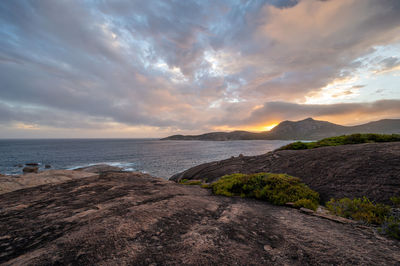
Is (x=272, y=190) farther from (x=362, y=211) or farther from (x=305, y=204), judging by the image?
(x=362, y=211)

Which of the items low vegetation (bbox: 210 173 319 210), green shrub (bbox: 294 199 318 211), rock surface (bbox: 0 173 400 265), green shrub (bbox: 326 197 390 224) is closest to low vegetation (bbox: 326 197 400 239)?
green shrub (bbox: 326 197 390 224)

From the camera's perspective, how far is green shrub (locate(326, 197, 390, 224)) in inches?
180

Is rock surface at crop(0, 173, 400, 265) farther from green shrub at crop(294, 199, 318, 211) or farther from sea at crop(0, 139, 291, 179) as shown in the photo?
sea at crop(0, 139, 291, 179)

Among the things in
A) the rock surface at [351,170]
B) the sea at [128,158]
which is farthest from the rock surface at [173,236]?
the sea at [128,158]

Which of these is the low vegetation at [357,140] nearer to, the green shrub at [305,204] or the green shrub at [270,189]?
the green shrub at [270,189]

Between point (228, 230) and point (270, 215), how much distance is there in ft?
6.94

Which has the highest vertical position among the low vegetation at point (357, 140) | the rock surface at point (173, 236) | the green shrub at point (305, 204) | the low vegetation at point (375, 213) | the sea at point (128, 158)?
the low vegetation at point (357, 140)

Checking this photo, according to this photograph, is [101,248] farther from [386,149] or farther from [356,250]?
[386,149]

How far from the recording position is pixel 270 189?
711 centimetres

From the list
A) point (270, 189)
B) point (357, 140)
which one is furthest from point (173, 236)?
point (357, 140)

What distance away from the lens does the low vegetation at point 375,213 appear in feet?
12.5

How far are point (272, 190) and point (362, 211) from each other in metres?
2.81

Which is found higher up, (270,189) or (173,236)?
(173,236)

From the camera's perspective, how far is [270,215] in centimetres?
493
